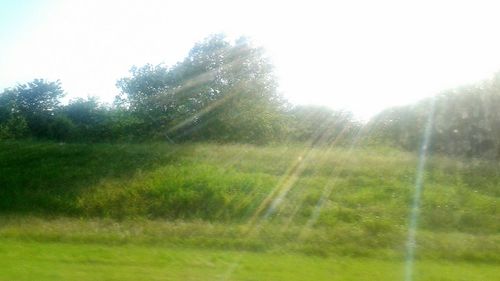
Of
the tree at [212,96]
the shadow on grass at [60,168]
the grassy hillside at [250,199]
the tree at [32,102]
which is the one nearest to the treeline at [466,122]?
the grassy hillside at [250,199]

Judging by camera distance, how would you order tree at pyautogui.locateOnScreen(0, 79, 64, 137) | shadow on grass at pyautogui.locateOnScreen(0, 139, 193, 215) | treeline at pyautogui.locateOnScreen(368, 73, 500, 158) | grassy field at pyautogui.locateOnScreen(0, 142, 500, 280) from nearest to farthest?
1. grassy field at pyautogui.locateOnScreen(0, 142, 500, 280)
2. shadow on grass at pyautogui.locateOnScreen(0, 139, 193, 215)
3. treeline at pyautogui.locateOnScreen(368, 73, 500, 158)
4. tree at pyautogui.locateOnScreen(0, 79, 64, 137)

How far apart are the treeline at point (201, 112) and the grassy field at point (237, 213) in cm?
570

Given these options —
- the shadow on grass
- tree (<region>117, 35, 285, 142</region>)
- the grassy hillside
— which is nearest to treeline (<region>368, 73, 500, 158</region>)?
the grassy hillside

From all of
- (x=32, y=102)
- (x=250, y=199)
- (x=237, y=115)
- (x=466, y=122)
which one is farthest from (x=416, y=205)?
(x=32, y=102)

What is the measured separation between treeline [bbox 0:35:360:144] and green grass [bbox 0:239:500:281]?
1746cm

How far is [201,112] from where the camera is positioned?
32.9m

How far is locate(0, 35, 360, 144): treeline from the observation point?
30.6 meters

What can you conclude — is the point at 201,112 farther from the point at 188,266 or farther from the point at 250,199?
the point at 188,266

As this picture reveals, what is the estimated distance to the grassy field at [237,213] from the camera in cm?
995

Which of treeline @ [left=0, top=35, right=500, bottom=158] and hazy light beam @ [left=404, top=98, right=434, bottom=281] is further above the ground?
treeline @ [left=0, top=35, right=500, bottom=158]

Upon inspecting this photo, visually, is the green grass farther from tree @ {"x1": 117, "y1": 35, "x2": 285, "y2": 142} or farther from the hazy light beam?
tree @ {"x1": 117, "y1": 35, "x2": 285, "y2": 142}

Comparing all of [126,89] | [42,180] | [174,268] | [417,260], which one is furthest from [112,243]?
[126,89]

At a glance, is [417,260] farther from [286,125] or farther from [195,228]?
[286,125]

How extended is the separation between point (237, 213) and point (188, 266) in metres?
6.71
